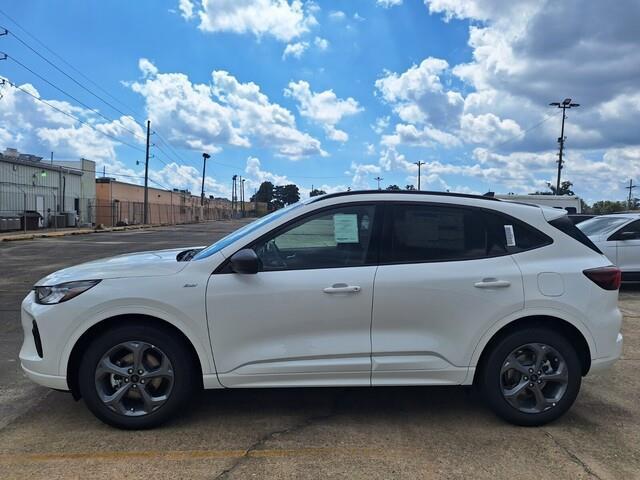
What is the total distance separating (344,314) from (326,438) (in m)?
0.88

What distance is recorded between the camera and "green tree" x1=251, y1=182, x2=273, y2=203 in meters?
148

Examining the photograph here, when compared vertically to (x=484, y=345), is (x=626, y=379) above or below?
below

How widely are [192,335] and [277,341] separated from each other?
1.99 feet

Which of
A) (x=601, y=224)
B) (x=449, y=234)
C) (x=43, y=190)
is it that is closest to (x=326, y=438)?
(x=449, y=234)

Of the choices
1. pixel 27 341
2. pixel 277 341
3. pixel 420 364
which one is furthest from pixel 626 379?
pixel 27 341

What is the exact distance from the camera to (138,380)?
12.4 ft

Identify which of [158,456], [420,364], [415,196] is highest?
[415,196]

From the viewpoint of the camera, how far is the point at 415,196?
4.13m

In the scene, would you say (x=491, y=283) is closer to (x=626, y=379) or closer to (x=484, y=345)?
(x=484, y=345)

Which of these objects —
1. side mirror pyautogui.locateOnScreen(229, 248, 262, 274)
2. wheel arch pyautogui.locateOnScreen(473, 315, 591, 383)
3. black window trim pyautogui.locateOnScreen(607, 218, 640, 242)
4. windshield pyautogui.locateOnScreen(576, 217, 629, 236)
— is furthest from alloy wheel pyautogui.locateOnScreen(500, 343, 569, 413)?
windshield pyautogui.locateOnScreen(576, 217, 629, 236)

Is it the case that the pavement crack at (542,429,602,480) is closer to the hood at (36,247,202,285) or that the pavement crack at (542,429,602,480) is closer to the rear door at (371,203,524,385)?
the rear door at (371,203,524,385)

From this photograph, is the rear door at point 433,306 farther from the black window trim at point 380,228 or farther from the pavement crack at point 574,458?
the pavement crack at point 574,458

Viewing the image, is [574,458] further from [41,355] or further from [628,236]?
[628,236]

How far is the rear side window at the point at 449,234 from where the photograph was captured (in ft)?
13.0
